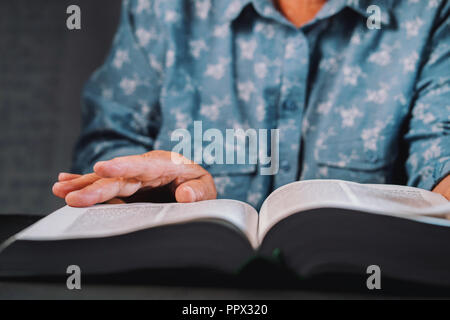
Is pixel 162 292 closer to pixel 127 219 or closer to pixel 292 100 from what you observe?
pixel 127 219

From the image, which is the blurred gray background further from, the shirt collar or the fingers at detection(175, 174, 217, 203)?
the fingers at detection(175, 174, 217, 203)

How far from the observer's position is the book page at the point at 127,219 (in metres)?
0.35

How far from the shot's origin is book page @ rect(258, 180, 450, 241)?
343 mm

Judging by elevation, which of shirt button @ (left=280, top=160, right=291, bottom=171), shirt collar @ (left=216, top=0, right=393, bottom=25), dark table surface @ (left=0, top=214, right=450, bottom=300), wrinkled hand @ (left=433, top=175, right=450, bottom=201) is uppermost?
shirt collar @ (left=216, top=0, right=393, bottom=25)

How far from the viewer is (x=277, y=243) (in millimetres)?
353

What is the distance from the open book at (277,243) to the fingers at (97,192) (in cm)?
8

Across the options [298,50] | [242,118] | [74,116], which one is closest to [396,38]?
[298,50]

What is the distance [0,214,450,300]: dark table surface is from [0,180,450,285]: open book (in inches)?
0.5

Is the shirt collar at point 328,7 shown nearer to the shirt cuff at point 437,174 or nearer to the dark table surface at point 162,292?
the shirt cuff at point 437,174

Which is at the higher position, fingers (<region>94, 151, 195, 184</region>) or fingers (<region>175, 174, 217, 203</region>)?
fingers (<region>94, 151, 195, 184</region>)

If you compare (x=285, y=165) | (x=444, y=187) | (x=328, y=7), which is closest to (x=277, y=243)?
(x=444, y=187)

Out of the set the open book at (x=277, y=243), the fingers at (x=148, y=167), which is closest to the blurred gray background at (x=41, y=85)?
the fingers at (x=148, y=167)

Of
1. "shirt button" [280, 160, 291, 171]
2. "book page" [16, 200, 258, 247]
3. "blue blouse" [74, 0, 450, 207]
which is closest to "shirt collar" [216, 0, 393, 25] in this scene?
"blue blouse" [74, 0, 450, 207]
